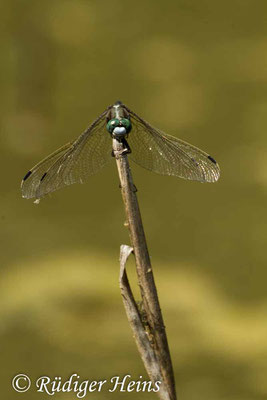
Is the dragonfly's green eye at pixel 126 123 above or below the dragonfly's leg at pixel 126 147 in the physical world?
above

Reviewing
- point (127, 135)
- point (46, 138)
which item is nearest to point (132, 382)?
point (46, 138)

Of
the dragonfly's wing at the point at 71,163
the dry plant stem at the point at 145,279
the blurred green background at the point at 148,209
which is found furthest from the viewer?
the blurred green background at the point at 148,209

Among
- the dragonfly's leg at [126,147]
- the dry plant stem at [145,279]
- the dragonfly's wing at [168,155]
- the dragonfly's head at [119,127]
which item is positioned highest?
the dragonfly's wing at [168,155]

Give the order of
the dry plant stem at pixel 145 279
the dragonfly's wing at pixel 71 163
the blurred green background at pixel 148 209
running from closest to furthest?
the dry plant stem at pixel 145 279 < the dragonfly's wing at pixel 71 163 < the blurred green background at pixel 148 209

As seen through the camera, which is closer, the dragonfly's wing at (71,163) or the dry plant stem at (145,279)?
the dry plant stem at (145,279)

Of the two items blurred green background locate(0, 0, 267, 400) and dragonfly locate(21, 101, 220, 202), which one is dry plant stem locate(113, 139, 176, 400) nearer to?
dragonfly locate(21, 101, 220, 202)

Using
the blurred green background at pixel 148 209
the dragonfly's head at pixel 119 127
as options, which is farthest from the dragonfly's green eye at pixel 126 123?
the blurred green background at pixel 148 209

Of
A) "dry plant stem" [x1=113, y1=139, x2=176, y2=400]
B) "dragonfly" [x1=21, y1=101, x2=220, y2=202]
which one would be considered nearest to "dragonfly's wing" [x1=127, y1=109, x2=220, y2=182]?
"dragonfly" [x1=21, y1=101, x2=220, y2=202]

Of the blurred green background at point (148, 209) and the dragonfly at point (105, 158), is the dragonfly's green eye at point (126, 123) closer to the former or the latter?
the dragonfly at point (105, 158)

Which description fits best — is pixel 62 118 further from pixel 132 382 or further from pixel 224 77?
pixel 132 382
